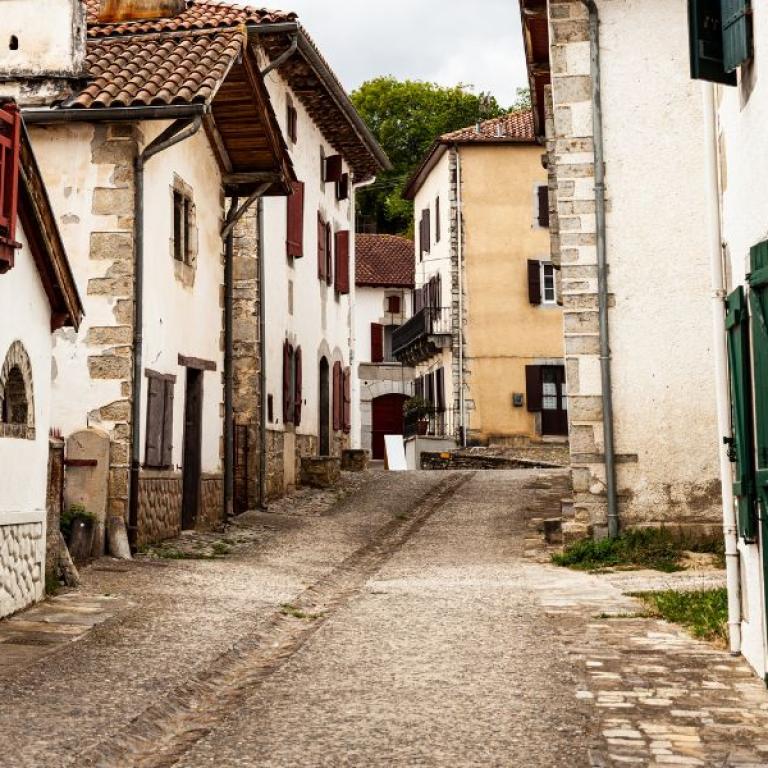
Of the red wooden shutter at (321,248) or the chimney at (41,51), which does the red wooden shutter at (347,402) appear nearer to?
the red wooden shutter at (321,248)

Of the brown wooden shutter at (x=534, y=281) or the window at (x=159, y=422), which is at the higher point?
the brown wooden shutter at (x=534, y=281)

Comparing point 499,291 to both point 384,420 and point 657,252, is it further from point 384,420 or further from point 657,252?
point 657,252

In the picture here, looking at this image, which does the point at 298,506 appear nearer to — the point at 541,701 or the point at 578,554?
the point at 578,554

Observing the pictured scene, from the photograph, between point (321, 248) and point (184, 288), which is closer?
point (184, 288)

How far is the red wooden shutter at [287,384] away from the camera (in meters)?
21.2

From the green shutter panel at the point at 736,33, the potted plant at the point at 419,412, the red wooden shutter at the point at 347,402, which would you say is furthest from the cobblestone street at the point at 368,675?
the potted plant at the point at 419,412

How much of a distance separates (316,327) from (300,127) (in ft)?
12.1

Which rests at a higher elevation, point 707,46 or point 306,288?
point 306,288

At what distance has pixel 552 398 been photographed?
3384cm

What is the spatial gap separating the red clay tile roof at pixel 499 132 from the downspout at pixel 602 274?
770 inches

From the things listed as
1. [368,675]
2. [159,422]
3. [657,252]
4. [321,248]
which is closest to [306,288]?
[321,248]

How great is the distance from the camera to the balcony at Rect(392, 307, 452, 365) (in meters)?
35.3

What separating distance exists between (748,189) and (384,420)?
39406mm

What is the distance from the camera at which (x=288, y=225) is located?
21.8 meters
